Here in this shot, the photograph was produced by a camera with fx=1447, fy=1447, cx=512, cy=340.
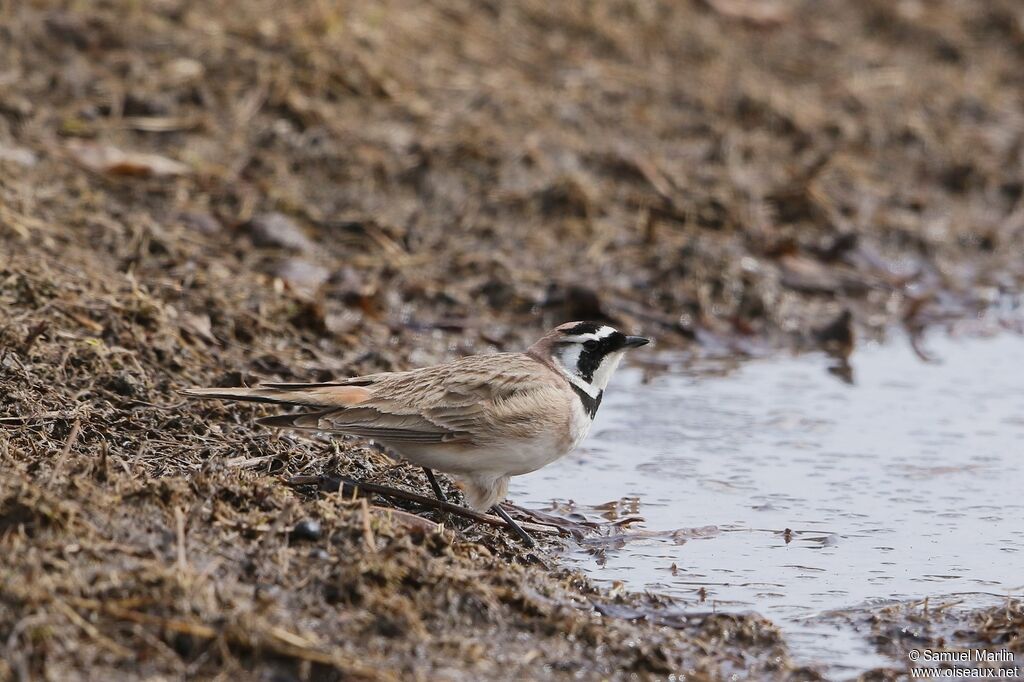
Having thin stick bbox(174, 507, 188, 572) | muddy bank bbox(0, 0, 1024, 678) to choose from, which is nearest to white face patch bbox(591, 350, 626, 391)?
muddy bank bbox(0, 0, 1024, 678)

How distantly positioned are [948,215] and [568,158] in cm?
358

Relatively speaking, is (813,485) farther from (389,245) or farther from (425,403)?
(389,245)

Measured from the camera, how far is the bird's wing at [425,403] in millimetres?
6469

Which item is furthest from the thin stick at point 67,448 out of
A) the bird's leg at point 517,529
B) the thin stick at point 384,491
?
the bird's leg at point 517,529

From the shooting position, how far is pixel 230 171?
34.8 feet

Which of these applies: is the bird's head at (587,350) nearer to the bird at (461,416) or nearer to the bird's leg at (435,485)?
the bird at (461,416)

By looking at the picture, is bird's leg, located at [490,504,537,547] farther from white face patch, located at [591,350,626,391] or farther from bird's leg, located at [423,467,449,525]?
white face patch, located at [591,350,626,391]

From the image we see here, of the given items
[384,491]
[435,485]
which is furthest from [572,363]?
[384,491]

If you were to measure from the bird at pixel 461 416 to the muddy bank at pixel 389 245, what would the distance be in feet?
1.05

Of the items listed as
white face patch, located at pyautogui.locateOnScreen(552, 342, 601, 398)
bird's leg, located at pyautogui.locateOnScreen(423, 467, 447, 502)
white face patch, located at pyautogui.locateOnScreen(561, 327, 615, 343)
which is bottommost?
bird's leg, located at pyautogui.locateOnScreen(423, 467, 447, 502)

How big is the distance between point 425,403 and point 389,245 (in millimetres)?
4003

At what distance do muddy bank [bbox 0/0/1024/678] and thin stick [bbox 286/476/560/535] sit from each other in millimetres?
153

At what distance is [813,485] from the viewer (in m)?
7.76

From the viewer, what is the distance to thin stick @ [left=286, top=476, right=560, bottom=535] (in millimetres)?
6445
